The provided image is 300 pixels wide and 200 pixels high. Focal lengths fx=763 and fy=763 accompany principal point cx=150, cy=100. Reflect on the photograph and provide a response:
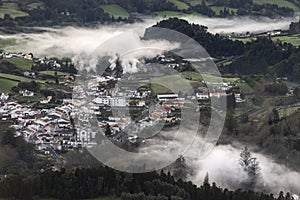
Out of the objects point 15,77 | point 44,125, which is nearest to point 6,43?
point 15,77

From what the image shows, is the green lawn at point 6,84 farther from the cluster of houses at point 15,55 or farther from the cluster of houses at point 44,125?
the cluster of houses at point 15,55

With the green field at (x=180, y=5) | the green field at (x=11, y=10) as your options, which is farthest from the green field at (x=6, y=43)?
the green field at (x=180, y=5)

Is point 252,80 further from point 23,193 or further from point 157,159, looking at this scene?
point 23,193

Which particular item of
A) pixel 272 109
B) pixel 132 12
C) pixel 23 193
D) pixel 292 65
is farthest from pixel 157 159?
pixel 132 12

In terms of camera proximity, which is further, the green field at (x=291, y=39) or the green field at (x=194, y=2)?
the green field at (x=194, y=2)

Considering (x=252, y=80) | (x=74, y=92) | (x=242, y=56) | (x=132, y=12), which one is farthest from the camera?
(x=132, y=12)

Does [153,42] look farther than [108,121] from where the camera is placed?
Yes

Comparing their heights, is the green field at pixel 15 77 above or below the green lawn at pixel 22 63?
below

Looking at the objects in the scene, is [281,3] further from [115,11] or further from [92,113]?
[92,113]
